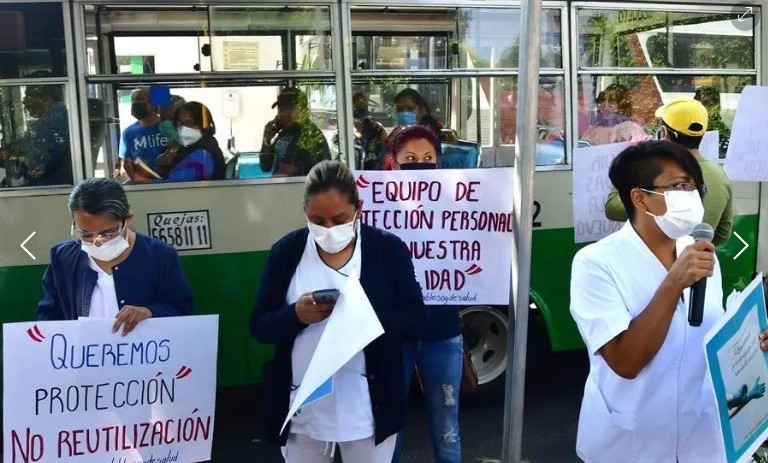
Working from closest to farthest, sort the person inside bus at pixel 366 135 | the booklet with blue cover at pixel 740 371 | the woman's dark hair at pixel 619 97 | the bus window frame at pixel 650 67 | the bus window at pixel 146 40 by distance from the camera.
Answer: the booklet with blue cover at pixel 740 371 → the bus window at pixel 146 40 → the person inside bus at pixel 366 135 → the bus window frame at pixel 650 67 → the woman's dark hair at pixel 619 97

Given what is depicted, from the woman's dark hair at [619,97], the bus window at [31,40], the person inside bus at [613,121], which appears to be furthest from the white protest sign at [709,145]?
the bus window at [31,40]

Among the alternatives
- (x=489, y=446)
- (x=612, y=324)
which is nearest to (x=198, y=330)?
(x=612, y=324)

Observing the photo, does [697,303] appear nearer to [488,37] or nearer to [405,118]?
[405,118]

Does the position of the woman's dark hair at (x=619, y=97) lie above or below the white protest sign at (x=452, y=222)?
above

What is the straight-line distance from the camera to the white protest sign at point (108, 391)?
9.57 feet

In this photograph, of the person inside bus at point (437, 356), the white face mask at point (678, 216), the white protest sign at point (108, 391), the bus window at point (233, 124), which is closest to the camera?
the white face mask at point (678, 216)

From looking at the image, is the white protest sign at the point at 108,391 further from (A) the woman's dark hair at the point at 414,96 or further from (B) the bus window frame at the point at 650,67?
(B) the bus window frame at the point at 650,67

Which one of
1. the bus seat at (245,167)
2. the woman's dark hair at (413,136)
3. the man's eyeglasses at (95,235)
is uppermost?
the woman's dark hair at (413,136)

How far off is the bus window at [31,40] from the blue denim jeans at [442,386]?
2442 mm

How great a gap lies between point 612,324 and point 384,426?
88 centimetres

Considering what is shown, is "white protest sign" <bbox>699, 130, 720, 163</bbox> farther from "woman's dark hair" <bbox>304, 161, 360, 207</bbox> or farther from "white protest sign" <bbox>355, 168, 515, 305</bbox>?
"woman's dark hair" <bbox>304, 161, 360, 207</bbox>

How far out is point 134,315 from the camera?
2.97 m

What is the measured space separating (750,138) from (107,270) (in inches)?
139

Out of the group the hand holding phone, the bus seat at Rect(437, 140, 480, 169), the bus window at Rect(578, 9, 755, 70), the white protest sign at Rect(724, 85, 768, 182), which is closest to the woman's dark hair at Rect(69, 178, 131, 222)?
the hand holding phone
